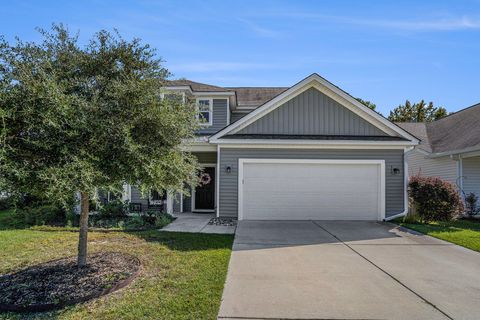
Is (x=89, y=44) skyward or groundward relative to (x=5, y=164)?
skyward

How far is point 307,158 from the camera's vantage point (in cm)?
1117

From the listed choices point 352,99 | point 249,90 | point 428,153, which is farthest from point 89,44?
point 428,153

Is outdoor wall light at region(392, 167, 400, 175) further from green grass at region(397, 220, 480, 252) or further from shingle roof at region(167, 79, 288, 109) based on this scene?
shingle roof at region(167, 79, 288, 109)

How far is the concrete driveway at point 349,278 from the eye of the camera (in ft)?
Result: 12.6

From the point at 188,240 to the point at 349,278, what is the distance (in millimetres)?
3986

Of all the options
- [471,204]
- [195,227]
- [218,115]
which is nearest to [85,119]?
[195,227]

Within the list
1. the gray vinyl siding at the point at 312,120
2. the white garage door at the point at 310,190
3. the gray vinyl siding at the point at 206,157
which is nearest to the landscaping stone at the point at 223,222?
the white garage door at the point at 310,190

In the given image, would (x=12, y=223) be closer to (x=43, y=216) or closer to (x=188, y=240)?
(x=43, y=216)

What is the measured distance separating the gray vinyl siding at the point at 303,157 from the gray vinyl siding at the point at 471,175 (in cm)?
435

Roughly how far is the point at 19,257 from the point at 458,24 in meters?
13.7

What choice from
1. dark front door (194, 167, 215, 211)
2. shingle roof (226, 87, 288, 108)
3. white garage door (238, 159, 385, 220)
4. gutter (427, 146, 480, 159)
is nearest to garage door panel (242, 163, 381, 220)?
white garage door (238, 159, 385, 220)

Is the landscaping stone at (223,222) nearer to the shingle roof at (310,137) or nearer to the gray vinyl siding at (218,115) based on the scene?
the shingle roof at (310,137)

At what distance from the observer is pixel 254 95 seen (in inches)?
680

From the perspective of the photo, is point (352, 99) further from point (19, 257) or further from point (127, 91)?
point (19, 257)
